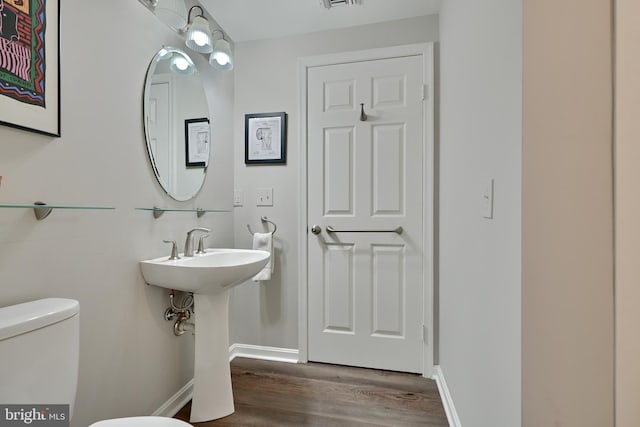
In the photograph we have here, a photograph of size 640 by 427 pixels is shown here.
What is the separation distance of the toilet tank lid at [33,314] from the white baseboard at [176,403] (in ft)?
2.75

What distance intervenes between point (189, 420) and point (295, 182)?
1.45m

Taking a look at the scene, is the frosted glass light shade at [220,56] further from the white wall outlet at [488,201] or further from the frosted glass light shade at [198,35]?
the white wall outlet at [488,201]

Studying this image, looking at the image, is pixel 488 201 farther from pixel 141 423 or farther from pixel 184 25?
pixel 184 25

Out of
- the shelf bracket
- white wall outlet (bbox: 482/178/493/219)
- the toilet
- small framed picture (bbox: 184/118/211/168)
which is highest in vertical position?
small framed picture (bbox: 184/118/211/168)

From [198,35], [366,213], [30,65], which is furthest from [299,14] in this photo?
[30,65]

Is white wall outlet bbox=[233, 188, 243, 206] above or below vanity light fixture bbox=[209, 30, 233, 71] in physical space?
below

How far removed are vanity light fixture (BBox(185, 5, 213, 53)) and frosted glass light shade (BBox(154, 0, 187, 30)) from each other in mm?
43

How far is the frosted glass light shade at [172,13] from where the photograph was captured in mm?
1498

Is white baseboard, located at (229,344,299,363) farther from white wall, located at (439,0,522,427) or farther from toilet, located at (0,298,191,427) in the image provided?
toilet, located at (0,298,191,427)

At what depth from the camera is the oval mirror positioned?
57.9 inches

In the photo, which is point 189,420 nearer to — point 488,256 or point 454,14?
point 488,256

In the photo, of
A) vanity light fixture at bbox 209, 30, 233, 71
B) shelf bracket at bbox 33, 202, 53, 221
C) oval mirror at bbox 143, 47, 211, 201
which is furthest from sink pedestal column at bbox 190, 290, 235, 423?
vanity light fixture at bbox 209, 30, 233, 71

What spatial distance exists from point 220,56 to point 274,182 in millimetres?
838

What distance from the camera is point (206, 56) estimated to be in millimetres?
1907
